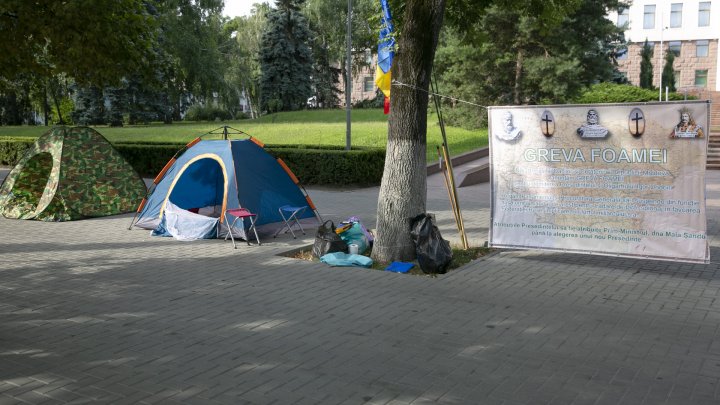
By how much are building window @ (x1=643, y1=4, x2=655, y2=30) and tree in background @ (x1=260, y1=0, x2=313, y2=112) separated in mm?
26136

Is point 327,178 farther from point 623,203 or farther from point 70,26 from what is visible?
point 623,203

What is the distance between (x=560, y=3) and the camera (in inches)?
448

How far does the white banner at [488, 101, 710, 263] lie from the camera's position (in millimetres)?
7973

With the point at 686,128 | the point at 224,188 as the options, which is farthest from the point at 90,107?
the point at 686,128

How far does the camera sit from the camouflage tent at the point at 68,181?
13.1m

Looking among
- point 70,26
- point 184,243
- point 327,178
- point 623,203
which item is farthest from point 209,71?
point 623,203

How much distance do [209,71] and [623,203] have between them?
3584cm

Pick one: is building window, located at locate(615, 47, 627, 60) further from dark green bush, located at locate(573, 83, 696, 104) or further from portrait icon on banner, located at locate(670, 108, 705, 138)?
portrait icon on banner, located at locate(670, 108, 705, 138)

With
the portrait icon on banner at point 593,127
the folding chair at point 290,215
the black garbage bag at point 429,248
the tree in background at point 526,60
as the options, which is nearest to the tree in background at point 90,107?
the tree in background at point 526,60

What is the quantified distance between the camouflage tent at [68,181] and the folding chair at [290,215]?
429 centimetres

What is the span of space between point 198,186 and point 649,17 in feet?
158

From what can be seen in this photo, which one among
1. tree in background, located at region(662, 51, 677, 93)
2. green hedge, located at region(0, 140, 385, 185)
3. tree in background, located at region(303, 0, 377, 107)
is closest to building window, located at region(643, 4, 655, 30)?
tree in background, located at region(662, 51, 677, 93)

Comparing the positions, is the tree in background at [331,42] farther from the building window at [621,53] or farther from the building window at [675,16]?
the building window at [675,16]

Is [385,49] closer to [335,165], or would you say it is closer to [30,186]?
[30,186]
